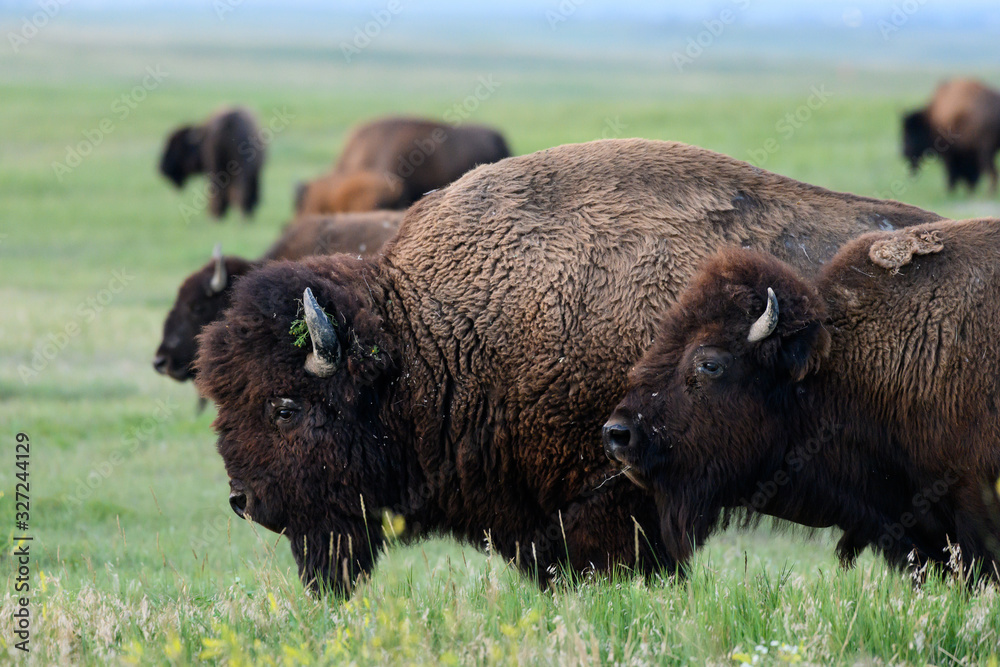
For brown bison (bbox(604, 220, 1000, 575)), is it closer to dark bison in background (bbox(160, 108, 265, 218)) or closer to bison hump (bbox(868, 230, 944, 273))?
bison hump (bbox(868, 230, 944, 273))

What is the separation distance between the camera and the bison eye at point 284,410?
5.32 meters

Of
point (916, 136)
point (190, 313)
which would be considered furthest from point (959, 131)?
point (190, 313)

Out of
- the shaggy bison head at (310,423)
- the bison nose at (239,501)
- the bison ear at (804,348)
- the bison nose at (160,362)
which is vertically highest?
the bison ear at (804,348)

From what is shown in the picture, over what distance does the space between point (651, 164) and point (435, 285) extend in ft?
4.14

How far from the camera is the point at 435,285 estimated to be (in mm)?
5590

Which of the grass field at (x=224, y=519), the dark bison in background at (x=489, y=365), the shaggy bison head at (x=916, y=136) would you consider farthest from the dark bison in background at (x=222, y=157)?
the dark bison in background at (x=489, y=365)

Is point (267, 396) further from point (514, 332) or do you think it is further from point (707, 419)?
point (707, 419)

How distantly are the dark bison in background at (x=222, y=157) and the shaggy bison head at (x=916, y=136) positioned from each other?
610 inches

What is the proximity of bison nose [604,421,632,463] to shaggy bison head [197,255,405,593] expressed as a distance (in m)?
1.19

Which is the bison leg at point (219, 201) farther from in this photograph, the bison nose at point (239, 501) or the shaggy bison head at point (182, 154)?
the bison nose at point (239, 501)

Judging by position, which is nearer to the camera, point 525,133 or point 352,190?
point 352,190

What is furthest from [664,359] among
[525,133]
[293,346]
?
[525,133]

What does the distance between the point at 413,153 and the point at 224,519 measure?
912cm

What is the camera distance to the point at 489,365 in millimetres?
5383
